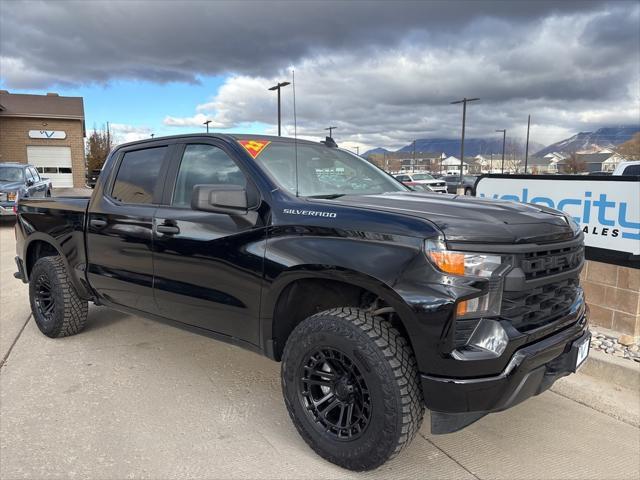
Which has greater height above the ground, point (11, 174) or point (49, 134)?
point (49, 134)

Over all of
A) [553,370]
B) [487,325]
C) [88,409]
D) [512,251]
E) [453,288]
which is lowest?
[88,409]

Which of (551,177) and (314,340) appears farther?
(551,177)

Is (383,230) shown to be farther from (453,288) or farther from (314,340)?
(314,340)

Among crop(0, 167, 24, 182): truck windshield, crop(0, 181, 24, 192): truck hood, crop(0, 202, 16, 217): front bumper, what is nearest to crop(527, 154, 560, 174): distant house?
crop(0, 167, 24, 182): truck windshield

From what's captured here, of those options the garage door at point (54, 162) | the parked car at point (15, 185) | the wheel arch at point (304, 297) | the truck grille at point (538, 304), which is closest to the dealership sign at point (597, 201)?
the truck grille at point (538, 304)

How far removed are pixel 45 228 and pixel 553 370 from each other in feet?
14.2

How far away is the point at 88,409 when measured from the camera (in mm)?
3404

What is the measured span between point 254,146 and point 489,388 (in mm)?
2041

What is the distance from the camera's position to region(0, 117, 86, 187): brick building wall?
30.9 metres

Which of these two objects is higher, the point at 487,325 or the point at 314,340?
the point at 487,325

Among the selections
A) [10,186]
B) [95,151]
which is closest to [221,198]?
[10,186]

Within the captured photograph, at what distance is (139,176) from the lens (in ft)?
13.2

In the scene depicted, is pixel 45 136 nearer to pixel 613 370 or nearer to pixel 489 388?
pixel 613 370

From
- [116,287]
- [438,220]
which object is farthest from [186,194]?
[438,220]
